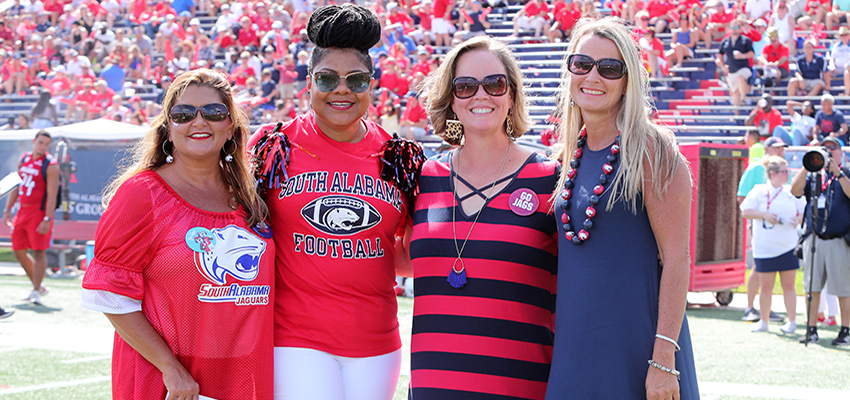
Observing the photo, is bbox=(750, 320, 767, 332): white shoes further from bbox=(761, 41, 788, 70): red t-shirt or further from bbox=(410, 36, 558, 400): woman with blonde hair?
bbox=(761, 41, 788, 70): red t-shirt

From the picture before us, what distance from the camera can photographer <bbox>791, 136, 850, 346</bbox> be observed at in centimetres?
791

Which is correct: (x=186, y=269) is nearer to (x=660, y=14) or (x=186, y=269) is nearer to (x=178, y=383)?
(x=178, y=383)

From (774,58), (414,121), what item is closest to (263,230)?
(414,121)

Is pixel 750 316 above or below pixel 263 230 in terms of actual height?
below

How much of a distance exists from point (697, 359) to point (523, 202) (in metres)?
4.91

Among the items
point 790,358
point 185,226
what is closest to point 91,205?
point 790,358

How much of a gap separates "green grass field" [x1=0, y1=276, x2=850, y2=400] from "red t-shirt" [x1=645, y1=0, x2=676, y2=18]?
30.8 ft

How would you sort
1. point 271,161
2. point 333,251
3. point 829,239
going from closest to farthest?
1. point 333,251
2. point 271,161
3. point 829,239

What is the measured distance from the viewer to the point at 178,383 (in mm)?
2469

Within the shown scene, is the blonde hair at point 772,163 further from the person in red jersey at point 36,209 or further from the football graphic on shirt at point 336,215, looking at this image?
the person in red jersey at point 36,209

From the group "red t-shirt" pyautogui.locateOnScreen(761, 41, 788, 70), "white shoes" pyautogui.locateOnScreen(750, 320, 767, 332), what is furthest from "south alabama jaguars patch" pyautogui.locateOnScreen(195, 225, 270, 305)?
"red t-shirt" pyautogui.locateOnScreen(761, 41, 788, 70)

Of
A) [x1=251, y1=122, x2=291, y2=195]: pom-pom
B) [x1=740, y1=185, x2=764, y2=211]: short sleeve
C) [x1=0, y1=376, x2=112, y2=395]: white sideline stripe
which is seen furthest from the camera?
[x1=740, y1=185, x2=764, y2=211]: short sleeve

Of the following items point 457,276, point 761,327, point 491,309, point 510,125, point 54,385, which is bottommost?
point 761,327

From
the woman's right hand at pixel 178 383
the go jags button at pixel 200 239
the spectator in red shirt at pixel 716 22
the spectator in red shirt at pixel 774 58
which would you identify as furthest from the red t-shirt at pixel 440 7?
the woman's right hand at pixel 178 383
